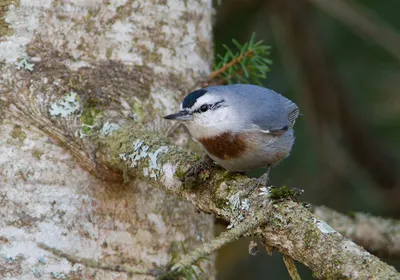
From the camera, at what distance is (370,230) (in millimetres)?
3217

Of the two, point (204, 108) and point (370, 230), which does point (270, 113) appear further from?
point (370, 230)

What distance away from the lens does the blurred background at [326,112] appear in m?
4.68

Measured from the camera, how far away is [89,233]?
8.11 feet

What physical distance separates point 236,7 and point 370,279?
358 centimetres

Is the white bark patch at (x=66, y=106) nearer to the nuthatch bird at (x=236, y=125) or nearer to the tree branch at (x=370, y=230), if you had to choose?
the nuthatch bird at (x=236, y=125)

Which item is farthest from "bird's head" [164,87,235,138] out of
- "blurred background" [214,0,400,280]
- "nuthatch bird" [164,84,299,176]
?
"blurred background" [214,0,400,280]

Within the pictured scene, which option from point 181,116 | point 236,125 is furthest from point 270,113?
point 181,116

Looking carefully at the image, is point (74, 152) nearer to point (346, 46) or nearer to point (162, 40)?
point (162, 40)

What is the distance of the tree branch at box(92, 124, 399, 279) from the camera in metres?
1.71

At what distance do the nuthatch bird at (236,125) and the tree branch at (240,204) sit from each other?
224 mm

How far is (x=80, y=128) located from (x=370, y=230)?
1519 millimetres

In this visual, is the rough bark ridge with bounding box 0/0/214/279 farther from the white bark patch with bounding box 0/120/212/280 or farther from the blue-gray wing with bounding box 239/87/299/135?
the blue-gray wing with bounding box 239/87/299/135

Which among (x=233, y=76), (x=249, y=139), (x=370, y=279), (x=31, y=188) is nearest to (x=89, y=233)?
(x=31, y=188)

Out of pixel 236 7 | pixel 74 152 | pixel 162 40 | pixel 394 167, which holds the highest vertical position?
pixel 162 40
